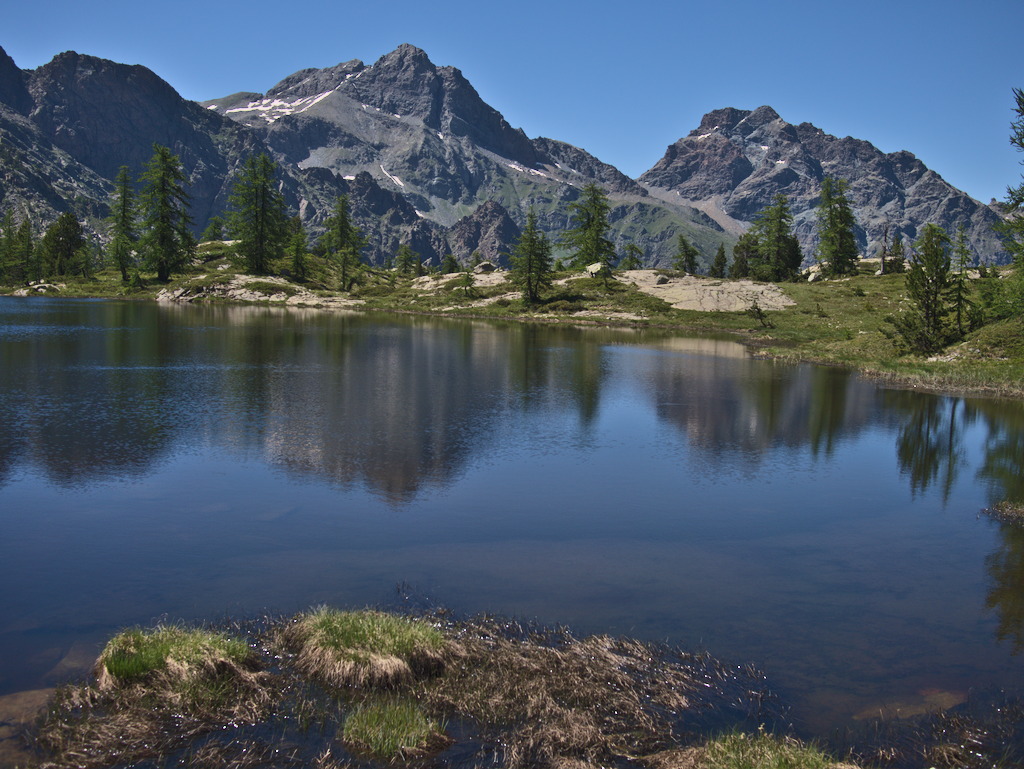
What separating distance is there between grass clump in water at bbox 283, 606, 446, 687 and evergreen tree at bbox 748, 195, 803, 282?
11189 cm

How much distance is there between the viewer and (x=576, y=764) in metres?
8.93

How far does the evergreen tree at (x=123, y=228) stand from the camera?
11244 cm

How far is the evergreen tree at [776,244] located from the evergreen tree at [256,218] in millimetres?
77490

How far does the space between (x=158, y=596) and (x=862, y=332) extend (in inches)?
2798

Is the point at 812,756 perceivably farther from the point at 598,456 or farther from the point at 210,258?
the point at 210,258

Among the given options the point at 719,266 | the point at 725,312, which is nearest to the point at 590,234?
the point at 719,266

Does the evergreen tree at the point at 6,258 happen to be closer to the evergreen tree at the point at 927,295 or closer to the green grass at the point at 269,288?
the green grass at the point at 269,288

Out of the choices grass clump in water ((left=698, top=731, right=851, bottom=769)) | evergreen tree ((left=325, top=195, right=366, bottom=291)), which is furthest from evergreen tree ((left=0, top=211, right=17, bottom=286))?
grass clump in water ((left=698, top=731, right=851, bottom=769))

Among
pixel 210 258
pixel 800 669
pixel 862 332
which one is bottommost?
pixel 800 669

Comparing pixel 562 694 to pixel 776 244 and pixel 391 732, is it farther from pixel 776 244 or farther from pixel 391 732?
pixel 776 244

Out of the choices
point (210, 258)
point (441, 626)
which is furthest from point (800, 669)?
point (210, 258)

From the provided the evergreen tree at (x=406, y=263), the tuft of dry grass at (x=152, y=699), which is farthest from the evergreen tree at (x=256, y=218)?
the tuft of dry grass at (x=152, y=699)

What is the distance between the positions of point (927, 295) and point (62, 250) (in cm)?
15176

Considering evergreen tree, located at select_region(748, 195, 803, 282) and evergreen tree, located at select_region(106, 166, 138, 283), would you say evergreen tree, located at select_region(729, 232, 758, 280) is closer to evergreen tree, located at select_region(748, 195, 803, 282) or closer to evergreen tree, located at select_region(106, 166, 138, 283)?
evergreen tree, located at select_region(748, 195, 803, 282)
